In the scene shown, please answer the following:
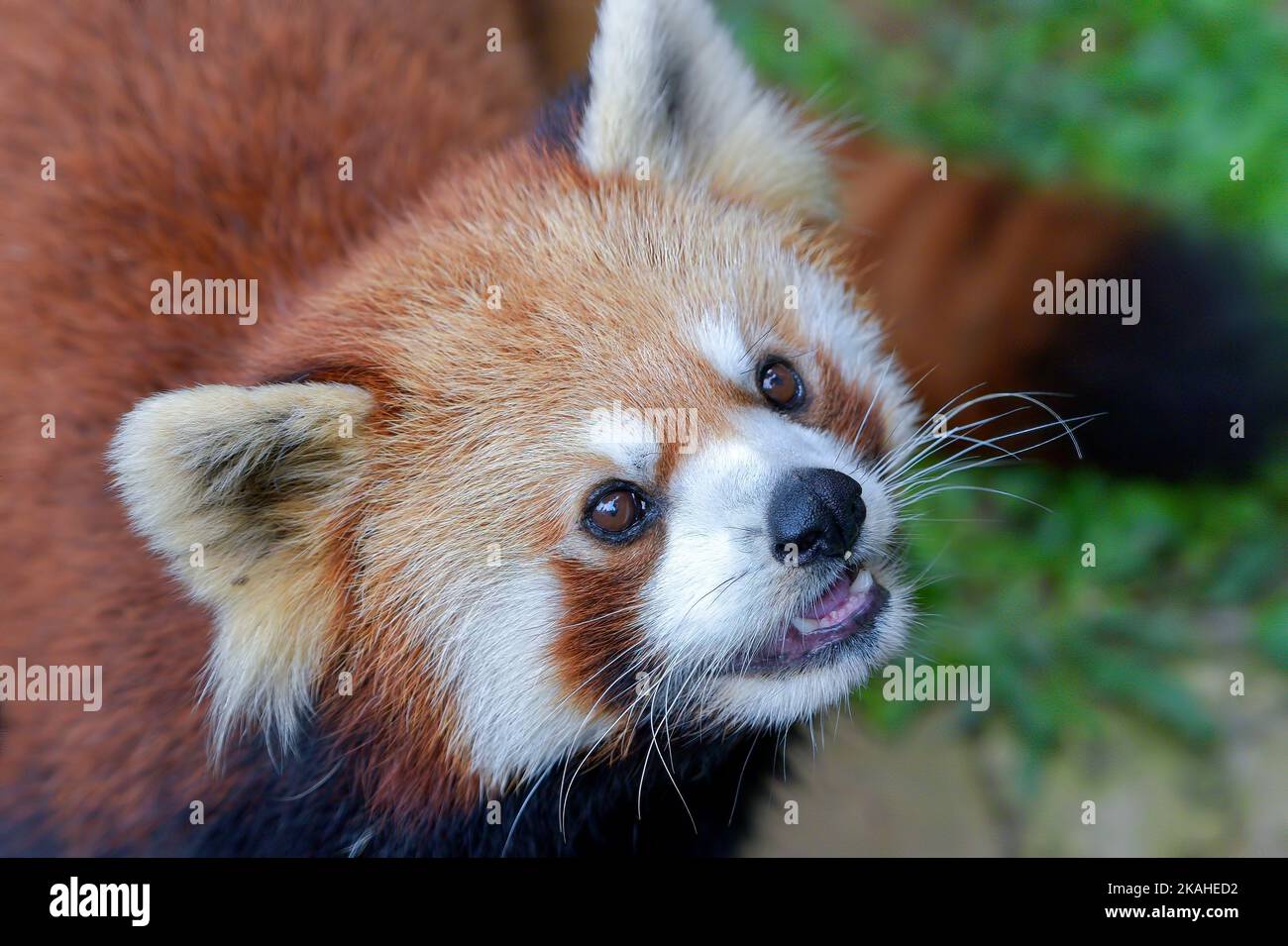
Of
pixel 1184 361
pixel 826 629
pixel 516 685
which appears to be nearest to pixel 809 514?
pixel 826 629

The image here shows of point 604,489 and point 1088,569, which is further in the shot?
point 1088,569

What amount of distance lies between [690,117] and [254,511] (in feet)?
3.86

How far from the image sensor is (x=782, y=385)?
2.13m

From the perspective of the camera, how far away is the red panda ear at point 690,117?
7.12 feet

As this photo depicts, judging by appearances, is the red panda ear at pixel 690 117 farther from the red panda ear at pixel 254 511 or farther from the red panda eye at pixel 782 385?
the red panda ear at pixel 254 511

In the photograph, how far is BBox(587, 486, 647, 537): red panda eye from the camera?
1949mm

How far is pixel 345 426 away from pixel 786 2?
2.87 meters

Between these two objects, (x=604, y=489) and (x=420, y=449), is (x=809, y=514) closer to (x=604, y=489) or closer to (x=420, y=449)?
(x=604, y=489)

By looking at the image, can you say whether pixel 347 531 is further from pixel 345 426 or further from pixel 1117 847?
pixel 1117 847

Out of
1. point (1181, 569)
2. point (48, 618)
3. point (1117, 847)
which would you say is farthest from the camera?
point (1181, 569)

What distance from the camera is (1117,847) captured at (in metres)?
2.85

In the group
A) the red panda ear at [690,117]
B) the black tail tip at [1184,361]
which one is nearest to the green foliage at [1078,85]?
the black tail tip at [1184,361]

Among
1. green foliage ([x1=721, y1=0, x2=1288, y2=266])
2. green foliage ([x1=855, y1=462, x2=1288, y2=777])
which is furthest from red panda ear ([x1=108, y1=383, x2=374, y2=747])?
green foliage ([x1=721, y1=0, x2=1288, y2=266])

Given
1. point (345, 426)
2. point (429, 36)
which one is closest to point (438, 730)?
point (345, 426)
